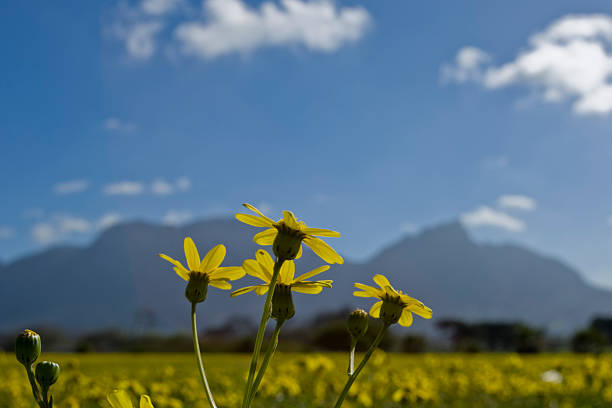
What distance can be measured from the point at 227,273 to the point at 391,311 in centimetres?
29

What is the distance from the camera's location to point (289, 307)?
86 centimetres

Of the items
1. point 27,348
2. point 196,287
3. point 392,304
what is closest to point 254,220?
→ point 196,287

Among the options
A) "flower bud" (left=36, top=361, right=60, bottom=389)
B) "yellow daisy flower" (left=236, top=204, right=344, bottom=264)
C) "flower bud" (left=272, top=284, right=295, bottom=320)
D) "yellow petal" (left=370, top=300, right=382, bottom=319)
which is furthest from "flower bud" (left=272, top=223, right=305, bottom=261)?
"flower bud" (left=36, top=361, right=60, bottom=389)

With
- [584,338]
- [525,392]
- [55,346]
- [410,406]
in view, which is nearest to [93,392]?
[410,406]

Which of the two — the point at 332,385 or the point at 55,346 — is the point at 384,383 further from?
the point at 55,346

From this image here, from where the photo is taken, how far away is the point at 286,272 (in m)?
0.88

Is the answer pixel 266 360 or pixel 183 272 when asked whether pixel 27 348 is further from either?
pixel 266 360

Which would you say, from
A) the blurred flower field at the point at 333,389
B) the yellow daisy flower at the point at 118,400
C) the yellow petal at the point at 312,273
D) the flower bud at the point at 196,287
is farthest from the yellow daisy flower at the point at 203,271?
the blurred flower field at the point at 333,389

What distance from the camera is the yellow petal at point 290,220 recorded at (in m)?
0.77

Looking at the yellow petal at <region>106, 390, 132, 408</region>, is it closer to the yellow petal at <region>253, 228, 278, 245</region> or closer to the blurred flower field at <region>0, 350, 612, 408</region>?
the yellow petal at <region>253, 228, 278, 245</region>

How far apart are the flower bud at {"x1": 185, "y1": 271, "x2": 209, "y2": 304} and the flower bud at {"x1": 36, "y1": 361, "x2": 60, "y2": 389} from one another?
0.22 m

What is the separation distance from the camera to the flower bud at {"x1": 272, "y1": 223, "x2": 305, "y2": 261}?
78 cm

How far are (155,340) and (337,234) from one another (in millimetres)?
36624

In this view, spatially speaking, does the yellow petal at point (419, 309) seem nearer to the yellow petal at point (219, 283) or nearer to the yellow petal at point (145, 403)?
the yellow petal at point (219, 283)
